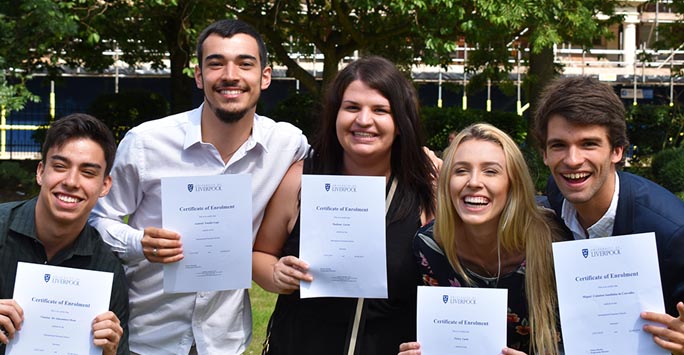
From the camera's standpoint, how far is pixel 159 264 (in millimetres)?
3850

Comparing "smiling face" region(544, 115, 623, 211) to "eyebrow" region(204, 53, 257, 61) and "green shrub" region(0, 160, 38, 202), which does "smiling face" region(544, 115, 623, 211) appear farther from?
"green shrub" region(0, 160, 38, 202)

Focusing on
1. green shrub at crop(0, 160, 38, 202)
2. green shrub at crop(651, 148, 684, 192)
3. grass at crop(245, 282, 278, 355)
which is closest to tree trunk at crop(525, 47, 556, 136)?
green shrub at crop(651, 148, 684, 192)

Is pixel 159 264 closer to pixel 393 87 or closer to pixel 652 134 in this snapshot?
pixel 393 87

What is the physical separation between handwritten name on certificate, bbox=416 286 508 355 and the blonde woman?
0.23ft

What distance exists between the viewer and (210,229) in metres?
3.71

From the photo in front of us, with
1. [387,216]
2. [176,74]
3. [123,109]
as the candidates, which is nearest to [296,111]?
[176,74]

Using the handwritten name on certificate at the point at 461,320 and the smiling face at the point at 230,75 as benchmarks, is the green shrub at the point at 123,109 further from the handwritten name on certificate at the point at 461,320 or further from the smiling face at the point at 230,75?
the handwritten name on certificate at the point at 461,320

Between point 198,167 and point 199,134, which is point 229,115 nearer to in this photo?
point 199,134

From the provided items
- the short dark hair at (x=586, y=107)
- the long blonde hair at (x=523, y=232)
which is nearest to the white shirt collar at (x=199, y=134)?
the long blonde hair at (x=523, y=232)

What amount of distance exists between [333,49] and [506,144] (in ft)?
45.7

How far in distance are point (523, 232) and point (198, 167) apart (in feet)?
4.73

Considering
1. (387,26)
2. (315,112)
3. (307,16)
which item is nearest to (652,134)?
(387,26)

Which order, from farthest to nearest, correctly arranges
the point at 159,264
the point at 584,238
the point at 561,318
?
the point at 159,264 → the point at 584,238 → the point at 561,318

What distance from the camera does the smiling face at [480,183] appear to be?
11.3ft
